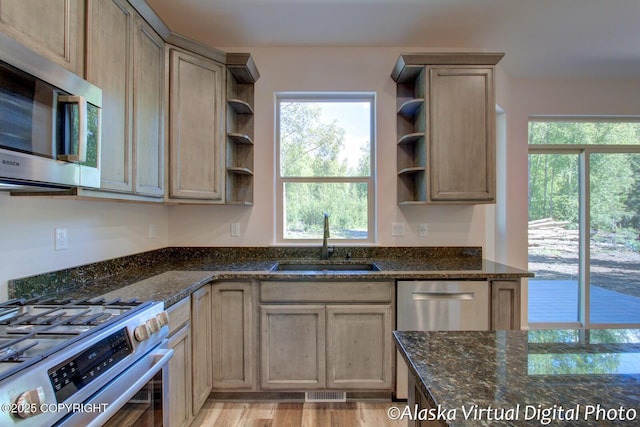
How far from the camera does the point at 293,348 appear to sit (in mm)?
2076

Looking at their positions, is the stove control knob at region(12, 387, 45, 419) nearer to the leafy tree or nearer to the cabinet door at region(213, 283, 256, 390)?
the cabinet door at region(213, 283, 256, 390)

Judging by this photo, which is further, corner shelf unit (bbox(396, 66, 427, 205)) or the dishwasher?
corner shelf unit (bbox(396, 66, 427, 205))

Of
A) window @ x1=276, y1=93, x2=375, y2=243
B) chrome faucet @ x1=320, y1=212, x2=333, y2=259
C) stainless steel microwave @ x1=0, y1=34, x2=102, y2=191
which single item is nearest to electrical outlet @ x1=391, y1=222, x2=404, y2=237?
window @ x1=276, y1=93, x2=375, y2=243

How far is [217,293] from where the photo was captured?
2.06 m

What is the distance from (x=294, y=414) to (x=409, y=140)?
2254 millimetres

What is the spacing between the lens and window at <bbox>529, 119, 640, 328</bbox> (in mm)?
3227

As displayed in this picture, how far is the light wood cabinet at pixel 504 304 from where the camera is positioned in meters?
2.05

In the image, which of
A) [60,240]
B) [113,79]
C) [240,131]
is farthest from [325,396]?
[113,79]

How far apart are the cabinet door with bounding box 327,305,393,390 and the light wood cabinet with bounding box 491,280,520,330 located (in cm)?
72

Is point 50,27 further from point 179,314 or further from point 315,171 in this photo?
point 315,171

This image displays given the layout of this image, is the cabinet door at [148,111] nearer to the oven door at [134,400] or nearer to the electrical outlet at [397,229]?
the oven door at [134,400]

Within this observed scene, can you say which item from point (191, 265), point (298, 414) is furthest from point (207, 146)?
point (298, 414)

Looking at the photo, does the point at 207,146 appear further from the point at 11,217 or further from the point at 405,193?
the point at 405,193

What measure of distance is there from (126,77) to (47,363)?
1454 mm
